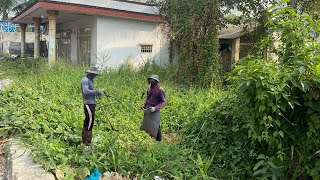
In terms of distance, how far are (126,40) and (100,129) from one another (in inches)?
330

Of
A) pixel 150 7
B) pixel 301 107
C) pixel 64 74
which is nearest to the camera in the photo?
pixel 301 107

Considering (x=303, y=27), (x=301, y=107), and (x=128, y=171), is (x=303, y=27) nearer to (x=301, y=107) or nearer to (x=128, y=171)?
(x=301, y=107)

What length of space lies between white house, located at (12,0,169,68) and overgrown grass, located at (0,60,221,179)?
4.01 m

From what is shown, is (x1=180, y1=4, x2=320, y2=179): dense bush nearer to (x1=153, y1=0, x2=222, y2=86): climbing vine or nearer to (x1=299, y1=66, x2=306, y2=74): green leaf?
(x1=299, y1=66, x2=306, y2=74): green leaf

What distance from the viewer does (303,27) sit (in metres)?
4.52

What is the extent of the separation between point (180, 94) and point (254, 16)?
5.48 m

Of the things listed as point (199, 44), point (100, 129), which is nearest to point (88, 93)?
point (100, 129)

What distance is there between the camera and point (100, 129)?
17.7 ft

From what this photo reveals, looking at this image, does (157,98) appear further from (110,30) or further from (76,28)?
(76,28)

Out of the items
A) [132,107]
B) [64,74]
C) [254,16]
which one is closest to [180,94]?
[132,107]

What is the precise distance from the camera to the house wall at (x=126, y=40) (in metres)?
12.7

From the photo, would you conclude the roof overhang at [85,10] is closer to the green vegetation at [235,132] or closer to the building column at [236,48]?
the building column at [236,48]

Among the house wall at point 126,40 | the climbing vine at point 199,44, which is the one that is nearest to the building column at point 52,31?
the house wall at point 126,40

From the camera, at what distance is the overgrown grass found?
386cm
